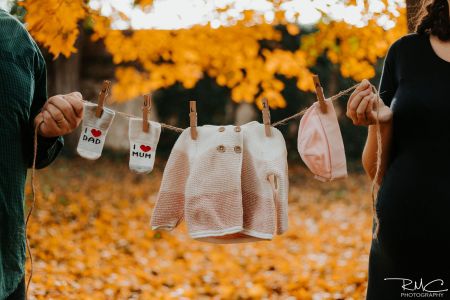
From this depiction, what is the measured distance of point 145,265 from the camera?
5.46 metres

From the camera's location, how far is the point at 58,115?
1.74 meters

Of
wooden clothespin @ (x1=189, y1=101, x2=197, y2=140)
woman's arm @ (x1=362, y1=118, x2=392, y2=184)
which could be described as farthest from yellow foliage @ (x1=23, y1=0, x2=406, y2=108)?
woman's arm @ (x1=362, y1=118, x2=392, y2=184)

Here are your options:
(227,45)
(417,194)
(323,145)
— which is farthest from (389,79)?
(227,45)

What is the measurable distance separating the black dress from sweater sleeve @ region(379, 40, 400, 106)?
57 mm

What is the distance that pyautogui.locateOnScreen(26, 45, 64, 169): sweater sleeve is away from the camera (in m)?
1.78

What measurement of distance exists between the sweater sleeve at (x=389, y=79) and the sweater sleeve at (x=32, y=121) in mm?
1102

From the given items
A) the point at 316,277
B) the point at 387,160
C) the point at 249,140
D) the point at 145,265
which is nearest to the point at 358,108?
the point at 387,160

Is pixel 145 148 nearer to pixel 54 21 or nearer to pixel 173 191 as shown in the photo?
pixel 173 191

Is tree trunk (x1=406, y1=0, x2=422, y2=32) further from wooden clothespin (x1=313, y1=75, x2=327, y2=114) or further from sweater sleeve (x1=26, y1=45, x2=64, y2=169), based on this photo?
sweater sleeve (x1=26, y1=45, x2=64, y2=169)

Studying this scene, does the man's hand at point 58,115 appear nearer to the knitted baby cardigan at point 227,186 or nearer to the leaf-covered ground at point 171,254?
the knitted baby cardigan at point 227,186

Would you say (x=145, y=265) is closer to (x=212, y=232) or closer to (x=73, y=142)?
(x=212, y=232)

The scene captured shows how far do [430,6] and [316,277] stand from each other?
344 centimetres

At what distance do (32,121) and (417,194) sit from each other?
120cm

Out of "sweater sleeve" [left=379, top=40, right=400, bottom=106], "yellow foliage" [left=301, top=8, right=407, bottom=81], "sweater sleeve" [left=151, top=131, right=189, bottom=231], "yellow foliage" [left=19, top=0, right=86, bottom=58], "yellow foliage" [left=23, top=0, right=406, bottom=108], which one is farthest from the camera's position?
"yellow foliage" [left=301, top=8, right=407, bottom=81]
